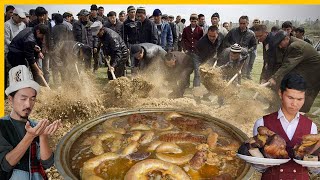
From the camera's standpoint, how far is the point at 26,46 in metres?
6.59

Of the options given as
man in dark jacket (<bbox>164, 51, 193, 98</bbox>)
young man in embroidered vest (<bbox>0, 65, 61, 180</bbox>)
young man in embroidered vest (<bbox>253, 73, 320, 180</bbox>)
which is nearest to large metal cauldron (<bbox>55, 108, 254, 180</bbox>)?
young man in embroidered vest (<bbox>0, 65, 61, 180</bbox>)

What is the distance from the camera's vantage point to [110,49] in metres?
7.99

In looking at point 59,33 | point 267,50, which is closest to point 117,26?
point 59,33

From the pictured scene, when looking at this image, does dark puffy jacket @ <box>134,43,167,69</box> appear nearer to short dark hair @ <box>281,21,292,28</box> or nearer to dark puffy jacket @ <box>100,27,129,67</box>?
dark puffy jacket @ <box>100,27,129,67</box>

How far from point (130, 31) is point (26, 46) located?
349 centimetres

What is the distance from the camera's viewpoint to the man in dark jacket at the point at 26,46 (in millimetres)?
6535

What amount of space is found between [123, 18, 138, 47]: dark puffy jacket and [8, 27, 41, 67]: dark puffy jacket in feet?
10.5

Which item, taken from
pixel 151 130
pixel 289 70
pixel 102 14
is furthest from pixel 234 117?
pixel 102 14

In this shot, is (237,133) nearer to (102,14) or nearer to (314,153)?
(314,153)

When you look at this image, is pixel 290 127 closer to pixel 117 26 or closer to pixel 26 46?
pixel 26 46

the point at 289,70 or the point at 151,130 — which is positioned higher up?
the point at 289,70

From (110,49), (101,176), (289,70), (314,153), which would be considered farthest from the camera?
(110,49)

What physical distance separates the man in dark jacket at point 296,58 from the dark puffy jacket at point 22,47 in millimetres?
5446

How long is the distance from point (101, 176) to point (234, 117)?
4532 mm
